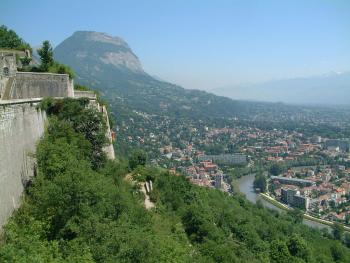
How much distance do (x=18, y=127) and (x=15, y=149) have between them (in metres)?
0.61

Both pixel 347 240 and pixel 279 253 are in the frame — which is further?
pixel 347 240

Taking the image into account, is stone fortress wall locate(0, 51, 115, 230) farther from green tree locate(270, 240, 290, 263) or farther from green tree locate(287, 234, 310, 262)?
green tree locate(287, 234, 310, 262)

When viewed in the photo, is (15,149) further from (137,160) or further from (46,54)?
(137,160)

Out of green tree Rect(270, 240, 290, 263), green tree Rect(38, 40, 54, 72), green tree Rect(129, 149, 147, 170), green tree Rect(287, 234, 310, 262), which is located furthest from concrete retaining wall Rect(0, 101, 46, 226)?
green tree Rect(287, 234, 310, 262)

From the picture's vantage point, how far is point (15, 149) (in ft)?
29.5

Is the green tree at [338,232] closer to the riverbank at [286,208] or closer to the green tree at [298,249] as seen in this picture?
the riverbank at [286,208]

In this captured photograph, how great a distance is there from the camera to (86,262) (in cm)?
696

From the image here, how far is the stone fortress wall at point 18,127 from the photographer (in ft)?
26.6

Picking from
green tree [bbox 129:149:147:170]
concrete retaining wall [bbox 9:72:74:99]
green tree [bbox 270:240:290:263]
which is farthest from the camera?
green tree [bbox 270:240:290:263]

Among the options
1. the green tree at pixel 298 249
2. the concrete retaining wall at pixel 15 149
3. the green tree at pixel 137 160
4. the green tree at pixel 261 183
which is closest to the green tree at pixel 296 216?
the green tree at pixel 261 183

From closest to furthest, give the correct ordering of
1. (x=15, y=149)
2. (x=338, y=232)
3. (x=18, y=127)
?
(x=15, y=149) → (x=18, y=127) → (x=338, y=232)

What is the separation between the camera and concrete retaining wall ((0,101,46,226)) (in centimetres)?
798

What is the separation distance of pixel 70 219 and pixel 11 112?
2612 mm

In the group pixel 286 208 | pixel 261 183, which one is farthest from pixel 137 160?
pixel 261 183
